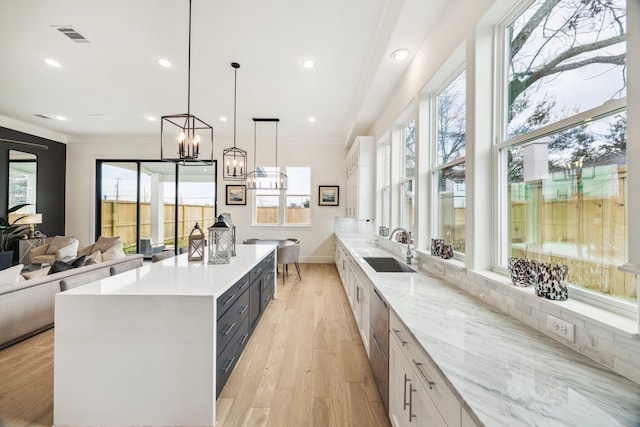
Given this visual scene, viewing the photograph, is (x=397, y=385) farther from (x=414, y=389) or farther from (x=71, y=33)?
(x=71, y=33)

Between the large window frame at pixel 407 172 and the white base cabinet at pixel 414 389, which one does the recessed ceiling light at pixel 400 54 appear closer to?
the large window frame at pixel 407 172

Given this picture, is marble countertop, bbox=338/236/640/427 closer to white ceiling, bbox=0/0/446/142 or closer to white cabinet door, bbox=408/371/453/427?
white cabinet door, bbox=408/371/453/427

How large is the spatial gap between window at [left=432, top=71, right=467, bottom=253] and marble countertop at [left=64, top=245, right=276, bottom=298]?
1856mm

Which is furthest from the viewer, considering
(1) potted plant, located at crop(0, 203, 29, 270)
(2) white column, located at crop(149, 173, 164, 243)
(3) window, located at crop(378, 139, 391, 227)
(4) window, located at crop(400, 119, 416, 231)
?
(2) white column, located at crop(149, 173, 164, 243)

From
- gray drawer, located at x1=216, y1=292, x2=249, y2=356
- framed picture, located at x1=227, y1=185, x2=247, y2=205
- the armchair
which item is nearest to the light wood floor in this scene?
gray drawer, located at x1=216, y1=292, x2=249, y2=356

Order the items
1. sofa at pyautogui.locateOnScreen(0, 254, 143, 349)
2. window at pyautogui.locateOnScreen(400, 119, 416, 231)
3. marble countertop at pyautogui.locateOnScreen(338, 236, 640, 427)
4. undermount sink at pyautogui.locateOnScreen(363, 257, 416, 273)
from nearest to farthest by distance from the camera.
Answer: marble countertop at pyautogui.locateOnScreen(338, 236, 640, 427), sofa at pyautogui.locateOnScreen(0, 254, 143, 349), undermount sink at pyautogui.locateOnScreen(363, 257, 416, 273), window at pyautogui.locateOnScreen(400, 119, 416, 231)

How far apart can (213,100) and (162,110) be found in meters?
1.32

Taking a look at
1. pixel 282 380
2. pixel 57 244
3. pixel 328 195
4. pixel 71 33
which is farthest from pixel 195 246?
pixel 57 244

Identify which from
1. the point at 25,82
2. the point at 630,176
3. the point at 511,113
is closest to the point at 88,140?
the point at 25,82

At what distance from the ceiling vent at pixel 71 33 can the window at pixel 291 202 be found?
4.30 metres

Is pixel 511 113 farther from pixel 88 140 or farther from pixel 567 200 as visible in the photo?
pixel 88 140

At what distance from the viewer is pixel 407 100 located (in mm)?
3104

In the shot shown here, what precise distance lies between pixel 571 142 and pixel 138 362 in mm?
2583

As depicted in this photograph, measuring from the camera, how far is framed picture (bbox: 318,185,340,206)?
7062 mm
